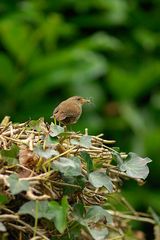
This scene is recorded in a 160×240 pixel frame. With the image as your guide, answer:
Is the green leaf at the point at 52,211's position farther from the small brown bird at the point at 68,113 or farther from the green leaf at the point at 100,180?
the small brown bird at the point at 68,113

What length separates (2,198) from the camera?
1.03m

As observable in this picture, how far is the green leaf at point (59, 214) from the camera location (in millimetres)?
1023

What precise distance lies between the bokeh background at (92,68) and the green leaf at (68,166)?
2094 millimetres

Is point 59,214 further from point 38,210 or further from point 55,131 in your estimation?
point 55,131

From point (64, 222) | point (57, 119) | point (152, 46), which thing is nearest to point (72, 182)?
point (64, 222)

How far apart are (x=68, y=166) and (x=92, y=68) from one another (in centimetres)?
233

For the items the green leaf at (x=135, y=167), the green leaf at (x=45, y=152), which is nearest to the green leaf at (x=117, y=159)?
the green leaf at (x=135, y=167)

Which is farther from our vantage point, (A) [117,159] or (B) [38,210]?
(A) [117,159]

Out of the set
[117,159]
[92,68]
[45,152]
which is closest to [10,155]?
[45,152]

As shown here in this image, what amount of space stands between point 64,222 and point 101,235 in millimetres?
89

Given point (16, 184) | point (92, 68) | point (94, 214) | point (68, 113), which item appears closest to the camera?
point (16, 184)

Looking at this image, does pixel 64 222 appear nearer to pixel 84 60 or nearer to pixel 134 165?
pixel 134 165

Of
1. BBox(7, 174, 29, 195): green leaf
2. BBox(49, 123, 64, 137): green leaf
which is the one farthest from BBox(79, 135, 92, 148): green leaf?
BBox(7, 174, 29, 195): green leaf

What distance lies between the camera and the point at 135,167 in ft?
3.68
